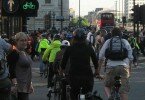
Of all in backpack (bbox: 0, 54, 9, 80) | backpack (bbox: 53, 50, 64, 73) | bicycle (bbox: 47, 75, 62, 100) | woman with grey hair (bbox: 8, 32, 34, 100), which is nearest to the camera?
backpack (bbox: 0, 54, 9, 80)

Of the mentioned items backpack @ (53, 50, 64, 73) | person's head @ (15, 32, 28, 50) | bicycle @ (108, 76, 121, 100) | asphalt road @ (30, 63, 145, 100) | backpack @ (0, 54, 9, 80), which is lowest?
asphalt road @ (30, 63, 145, 100)

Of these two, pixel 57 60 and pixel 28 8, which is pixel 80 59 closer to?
pixel 28 8

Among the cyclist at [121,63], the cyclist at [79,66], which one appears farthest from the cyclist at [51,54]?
the cyclist at [79,66]

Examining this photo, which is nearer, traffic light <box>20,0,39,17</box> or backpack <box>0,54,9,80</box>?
backpack <box>0,54,9,80</box>

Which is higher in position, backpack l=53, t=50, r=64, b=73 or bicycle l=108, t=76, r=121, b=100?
backpack l=53, t=50, r=64, b=73

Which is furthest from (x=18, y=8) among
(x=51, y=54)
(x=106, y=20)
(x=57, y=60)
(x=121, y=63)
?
(x=106, y=20)

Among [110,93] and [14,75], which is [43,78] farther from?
[14,75]

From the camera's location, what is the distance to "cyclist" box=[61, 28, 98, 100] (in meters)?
9.31

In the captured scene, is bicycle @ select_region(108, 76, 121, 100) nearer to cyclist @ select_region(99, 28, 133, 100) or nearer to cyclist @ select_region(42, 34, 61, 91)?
cyclist @ select_region(99, 28, 133, 100)

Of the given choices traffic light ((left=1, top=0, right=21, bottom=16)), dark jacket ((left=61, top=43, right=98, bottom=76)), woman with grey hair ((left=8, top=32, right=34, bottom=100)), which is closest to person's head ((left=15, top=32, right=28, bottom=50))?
woman with grey hair ((left=8, top=32, right=34, bottom=100))

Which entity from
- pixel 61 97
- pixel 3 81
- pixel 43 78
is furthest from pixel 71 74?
pixel 43 78

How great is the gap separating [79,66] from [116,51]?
149 cm

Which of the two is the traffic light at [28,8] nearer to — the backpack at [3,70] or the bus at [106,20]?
the backpack at [3,70]

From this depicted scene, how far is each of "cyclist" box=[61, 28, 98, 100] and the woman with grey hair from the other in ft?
2.85
